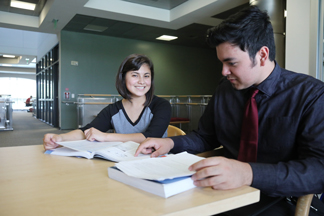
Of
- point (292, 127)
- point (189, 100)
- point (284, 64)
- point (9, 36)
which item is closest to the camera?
point (292, 127)

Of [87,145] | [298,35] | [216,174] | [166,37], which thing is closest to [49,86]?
[166,37]

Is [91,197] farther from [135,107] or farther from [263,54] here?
[135,107]

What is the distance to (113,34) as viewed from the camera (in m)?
7.94

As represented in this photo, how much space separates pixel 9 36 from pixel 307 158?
11939mm

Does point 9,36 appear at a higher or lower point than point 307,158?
higher

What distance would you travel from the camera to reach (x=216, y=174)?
63 cm

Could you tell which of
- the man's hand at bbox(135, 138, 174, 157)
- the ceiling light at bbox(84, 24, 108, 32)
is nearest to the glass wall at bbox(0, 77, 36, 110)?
the ceiling light at bbox(84, 24, 108, 32)

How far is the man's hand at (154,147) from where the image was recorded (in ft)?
3.14

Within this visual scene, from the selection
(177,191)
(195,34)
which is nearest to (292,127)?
(177,191)

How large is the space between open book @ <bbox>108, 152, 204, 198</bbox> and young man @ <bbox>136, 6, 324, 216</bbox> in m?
0.19

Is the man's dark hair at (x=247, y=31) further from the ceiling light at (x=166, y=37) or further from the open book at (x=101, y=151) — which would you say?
the ceiling light at (x=166, y=37)

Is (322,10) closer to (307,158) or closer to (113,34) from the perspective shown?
(307,158)

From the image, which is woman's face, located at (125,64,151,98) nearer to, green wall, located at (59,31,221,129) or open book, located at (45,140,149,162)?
open book, located at (45,140,149,162)

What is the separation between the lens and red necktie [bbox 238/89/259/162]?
38.2 inches
